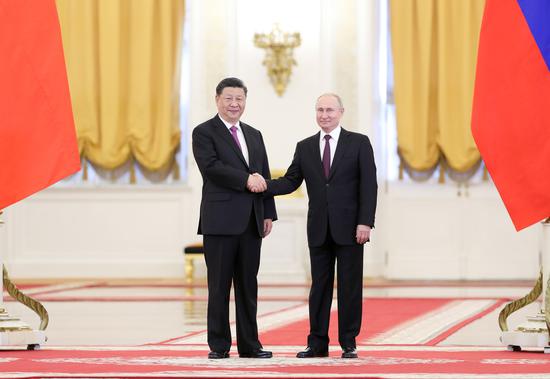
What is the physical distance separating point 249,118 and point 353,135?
7.89m

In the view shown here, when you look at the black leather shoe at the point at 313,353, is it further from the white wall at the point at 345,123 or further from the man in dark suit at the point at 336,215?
the white wall at the point at 345,123

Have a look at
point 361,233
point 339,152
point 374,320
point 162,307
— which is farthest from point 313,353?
point 162,307

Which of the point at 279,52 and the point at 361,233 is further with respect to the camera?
the point at 279,52

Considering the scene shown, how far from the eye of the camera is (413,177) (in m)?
13.4

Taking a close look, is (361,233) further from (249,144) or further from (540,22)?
A: (540,22)

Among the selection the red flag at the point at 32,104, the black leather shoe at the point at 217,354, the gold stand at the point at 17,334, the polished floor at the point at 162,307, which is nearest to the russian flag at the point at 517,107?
the polished floor at the point at 162,307

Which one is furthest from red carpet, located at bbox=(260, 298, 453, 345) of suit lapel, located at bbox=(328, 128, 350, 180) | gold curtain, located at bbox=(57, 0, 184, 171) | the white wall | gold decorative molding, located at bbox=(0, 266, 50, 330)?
gold curtain, located at bbox=(57, 0, 184, 171)

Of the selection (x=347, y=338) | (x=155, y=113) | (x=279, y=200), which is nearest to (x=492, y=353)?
(x=347, y=338)

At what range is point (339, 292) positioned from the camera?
5488 mm

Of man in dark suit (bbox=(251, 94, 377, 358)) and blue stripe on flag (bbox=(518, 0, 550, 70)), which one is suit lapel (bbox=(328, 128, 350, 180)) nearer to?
man in dark suit (bbox=(251, 94, 377, 358))

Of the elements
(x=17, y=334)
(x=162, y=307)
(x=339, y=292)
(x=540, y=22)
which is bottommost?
(x=162, y=307)

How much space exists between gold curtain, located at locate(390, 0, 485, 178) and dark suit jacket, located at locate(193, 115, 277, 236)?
7.79m

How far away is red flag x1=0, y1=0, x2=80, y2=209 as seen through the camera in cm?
593

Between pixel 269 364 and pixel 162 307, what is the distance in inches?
181
